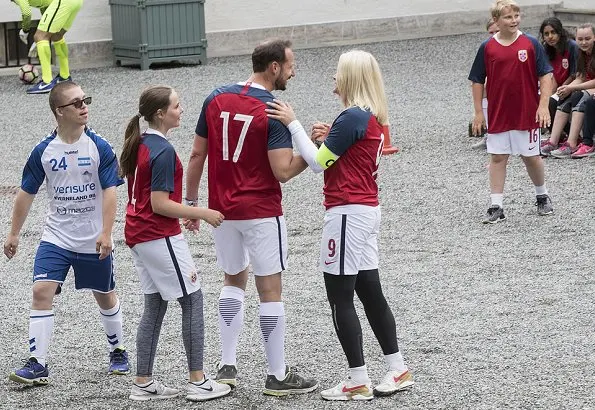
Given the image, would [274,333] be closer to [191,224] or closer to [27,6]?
[191,224]

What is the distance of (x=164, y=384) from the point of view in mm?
6242

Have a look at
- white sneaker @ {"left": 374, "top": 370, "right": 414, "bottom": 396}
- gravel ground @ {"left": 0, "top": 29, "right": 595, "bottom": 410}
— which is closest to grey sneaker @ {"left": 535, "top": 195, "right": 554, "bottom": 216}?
gravel ground @ {"left": 0, "top": 29, "right": 595, "bottom": 410}

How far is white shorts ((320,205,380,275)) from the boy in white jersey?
1.09m

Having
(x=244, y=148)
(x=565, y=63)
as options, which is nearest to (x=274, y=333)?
(x=244, y=148)

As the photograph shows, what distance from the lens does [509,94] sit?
9656 mm

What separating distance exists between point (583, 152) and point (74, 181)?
695 centimetres

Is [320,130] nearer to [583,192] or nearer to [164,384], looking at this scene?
[164,384]

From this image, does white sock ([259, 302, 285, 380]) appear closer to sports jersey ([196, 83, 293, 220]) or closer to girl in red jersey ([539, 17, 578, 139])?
sports jersey ([196, 83, 293, 220])

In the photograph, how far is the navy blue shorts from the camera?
625 cm

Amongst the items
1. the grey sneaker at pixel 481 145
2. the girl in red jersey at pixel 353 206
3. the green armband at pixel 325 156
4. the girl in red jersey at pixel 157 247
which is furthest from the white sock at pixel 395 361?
the grey sneaker at pixel 481 145

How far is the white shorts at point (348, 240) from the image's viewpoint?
5848mm

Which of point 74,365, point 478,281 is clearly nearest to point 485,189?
point 478,281

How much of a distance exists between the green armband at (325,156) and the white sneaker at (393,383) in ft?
3.40

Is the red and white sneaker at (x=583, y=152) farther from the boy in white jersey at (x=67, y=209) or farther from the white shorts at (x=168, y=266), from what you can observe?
the white shorts at (x=168, y=266)
